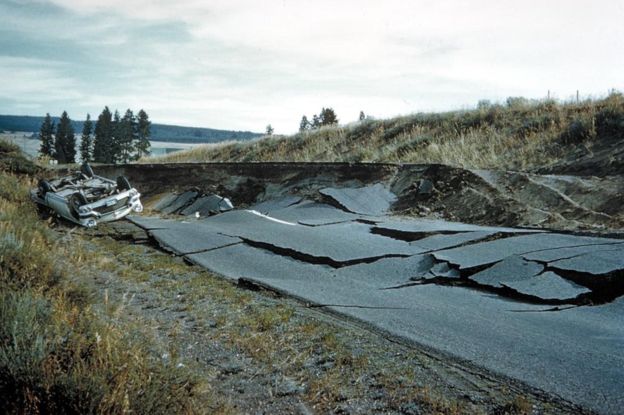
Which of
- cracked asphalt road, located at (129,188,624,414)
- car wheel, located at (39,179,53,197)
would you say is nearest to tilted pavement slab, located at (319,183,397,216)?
cracked asphalt road, located at (129,188,624,414)

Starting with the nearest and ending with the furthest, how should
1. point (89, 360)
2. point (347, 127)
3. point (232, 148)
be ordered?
1. point (89, 360)
2. point (347, 127)
3. point (232, 148)

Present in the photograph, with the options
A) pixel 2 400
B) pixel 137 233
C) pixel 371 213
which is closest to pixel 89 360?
pixel 2 400

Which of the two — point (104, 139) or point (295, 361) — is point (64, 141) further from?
point (295, 361)

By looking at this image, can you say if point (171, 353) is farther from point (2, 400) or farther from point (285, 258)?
point (285, 258)

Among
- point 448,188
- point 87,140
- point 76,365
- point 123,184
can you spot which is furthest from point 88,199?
point 87,140

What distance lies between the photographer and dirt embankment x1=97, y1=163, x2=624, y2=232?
9.47m

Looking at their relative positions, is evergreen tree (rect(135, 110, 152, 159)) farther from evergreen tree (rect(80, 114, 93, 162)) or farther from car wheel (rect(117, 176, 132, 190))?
car wheel (rect(117, 176, 132, 190))

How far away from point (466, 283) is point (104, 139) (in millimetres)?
68423

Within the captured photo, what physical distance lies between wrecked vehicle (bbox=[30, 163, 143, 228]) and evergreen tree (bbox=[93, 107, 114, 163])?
55.4 metres

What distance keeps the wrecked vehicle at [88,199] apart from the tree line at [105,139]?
2182 inches

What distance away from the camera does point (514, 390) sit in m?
3.94

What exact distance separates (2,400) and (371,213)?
9.75 metres

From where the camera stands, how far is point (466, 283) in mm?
6781

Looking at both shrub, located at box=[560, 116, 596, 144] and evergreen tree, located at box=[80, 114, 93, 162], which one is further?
evergreen tree, located at box=[80, 114, 93, 162]
